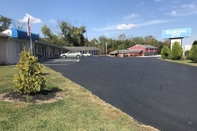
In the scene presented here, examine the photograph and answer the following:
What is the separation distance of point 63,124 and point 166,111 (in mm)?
2732

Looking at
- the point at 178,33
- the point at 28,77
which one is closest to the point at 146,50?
the point at 178,33

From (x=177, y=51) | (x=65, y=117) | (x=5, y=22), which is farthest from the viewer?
(x=5, y=22)

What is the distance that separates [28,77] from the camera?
17.7 ft

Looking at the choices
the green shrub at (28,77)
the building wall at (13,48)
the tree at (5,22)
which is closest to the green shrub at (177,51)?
the building wall at (13,48)

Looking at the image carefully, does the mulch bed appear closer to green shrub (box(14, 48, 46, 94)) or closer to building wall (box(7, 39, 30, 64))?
green shrub (box(14, 48, 46, 94))

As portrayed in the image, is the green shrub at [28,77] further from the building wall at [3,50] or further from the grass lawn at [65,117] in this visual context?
the building wall at [3,50]

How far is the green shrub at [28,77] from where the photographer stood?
5355 mm

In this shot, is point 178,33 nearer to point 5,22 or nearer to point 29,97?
point 29,97

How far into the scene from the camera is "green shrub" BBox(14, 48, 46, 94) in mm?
5355

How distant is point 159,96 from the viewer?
6.19m

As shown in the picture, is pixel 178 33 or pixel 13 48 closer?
pixel 13 48

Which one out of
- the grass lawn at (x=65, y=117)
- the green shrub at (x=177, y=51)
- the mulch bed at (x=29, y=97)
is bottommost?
the grass lawn at (x=65, y=117)

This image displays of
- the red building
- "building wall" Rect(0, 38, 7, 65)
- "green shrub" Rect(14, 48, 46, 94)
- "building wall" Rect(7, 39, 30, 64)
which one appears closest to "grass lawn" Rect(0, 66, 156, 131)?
"green shrub" Rect(14, 48, 46, 94)

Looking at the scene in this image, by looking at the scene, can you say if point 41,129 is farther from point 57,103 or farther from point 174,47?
point 174,47
